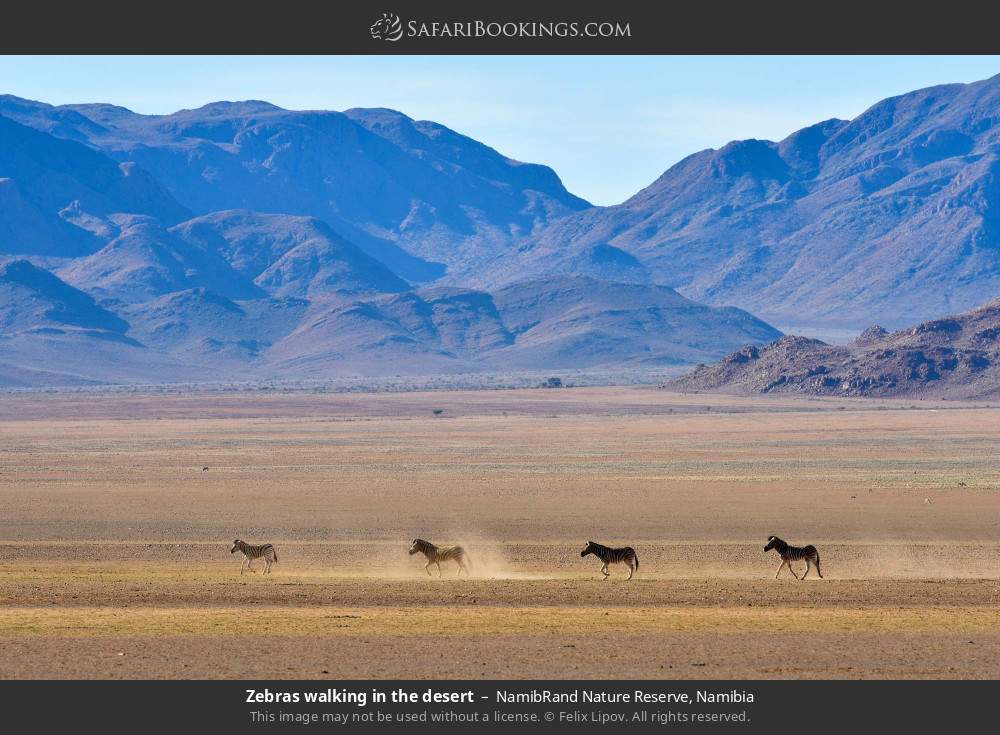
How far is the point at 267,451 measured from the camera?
66.1 metres

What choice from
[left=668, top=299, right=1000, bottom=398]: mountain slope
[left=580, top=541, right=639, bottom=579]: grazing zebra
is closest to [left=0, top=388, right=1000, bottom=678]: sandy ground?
[left=580, top=541, right=639, bottom=579]: grazing zebra

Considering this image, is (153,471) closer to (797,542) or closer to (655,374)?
(797,542)

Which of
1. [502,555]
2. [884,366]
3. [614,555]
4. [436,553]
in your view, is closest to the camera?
[614,555]

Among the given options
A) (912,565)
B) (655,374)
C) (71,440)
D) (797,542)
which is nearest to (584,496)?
(797,542)

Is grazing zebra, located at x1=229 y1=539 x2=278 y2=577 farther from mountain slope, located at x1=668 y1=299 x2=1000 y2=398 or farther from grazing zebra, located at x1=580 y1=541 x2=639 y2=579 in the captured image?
mountain slope, located at x1=668 y1=299 x2=1000 y2=398

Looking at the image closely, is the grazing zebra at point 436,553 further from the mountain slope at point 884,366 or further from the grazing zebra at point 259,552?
the mountain slope at point 884,366

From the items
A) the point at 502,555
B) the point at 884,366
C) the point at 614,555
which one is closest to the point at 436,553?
the point at 614,555

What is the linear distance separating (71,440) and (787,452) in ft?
114

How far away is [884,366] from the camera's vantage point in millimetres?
126500

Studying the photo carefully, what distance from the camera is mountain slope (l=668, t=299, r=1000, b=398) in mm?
121688

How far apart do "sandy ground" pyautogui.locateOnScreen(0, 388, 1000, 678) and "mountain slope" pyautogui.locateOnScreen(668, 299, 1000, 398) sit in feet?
146

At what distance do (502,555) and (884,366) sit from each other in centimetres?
10032

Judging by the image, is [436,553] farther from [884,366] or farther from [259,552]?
[884,366]

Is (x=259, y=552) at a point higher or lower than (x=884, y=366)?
lower
